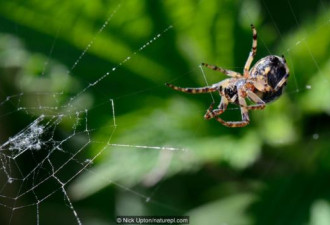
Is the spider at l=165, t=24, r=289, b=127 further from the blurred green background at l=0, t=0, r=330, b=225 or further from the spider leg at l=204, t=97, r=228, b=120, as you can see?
the blurred green background at l=0, t=0, r=330, b=225

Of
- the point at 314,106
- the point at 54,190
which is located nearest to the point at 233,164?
the point at 314,106

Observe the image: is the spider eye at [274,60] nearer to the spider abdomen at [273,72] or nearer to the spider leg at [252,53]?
the spider abdomen at [273,72]

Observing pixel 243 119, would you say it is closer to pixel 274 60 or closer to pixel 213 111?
pixel 213 111

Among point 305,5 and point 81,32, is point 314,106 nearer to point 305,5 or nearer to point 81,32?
point 305,5

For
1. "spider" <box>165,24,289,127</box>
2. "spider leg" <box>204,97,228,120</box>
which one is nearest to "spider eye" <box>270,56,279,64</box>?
"spider" <box>165,24,289,127</box>

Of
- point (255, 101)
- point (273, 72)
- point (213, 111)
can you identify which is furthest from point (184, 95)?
point (273, 72)

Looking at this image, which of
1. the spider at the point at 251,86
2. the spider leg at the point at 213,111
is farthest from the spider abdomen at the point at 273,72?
the spider leg at the point at 213,111
